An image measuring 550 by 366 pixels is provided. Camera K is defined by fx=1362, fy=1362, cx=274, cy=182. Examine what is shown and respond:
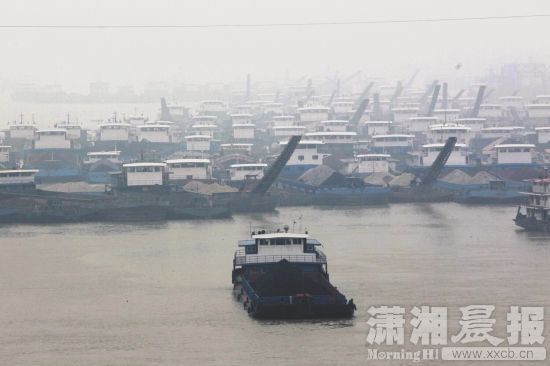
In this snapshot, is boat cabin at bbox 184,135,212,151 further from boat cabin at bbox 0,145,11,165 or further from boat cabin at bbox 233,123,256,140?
boat cabin at bbox 0,145,11,165

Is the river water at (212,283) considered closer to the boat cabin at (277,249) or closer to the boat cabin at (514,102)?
the boat cabin at (277,249)

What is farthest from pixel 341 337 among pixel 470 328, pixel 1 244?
pixel 1 244

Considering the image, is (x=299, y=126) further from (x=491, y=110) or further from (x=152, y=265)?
(x=152, y=265)

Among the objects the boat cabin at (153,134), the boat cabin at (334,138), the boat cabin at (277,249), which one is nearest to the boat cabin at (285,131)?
the boat cabin at (153,134)

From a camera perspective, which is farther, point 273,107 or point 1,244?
point 273,107

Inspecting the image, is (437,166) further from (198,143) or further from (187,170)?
(198,143)

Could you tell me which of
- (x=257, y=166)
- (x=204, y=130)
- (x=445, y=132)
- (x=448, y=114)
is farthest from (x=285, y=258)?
(x=448, y=114)
